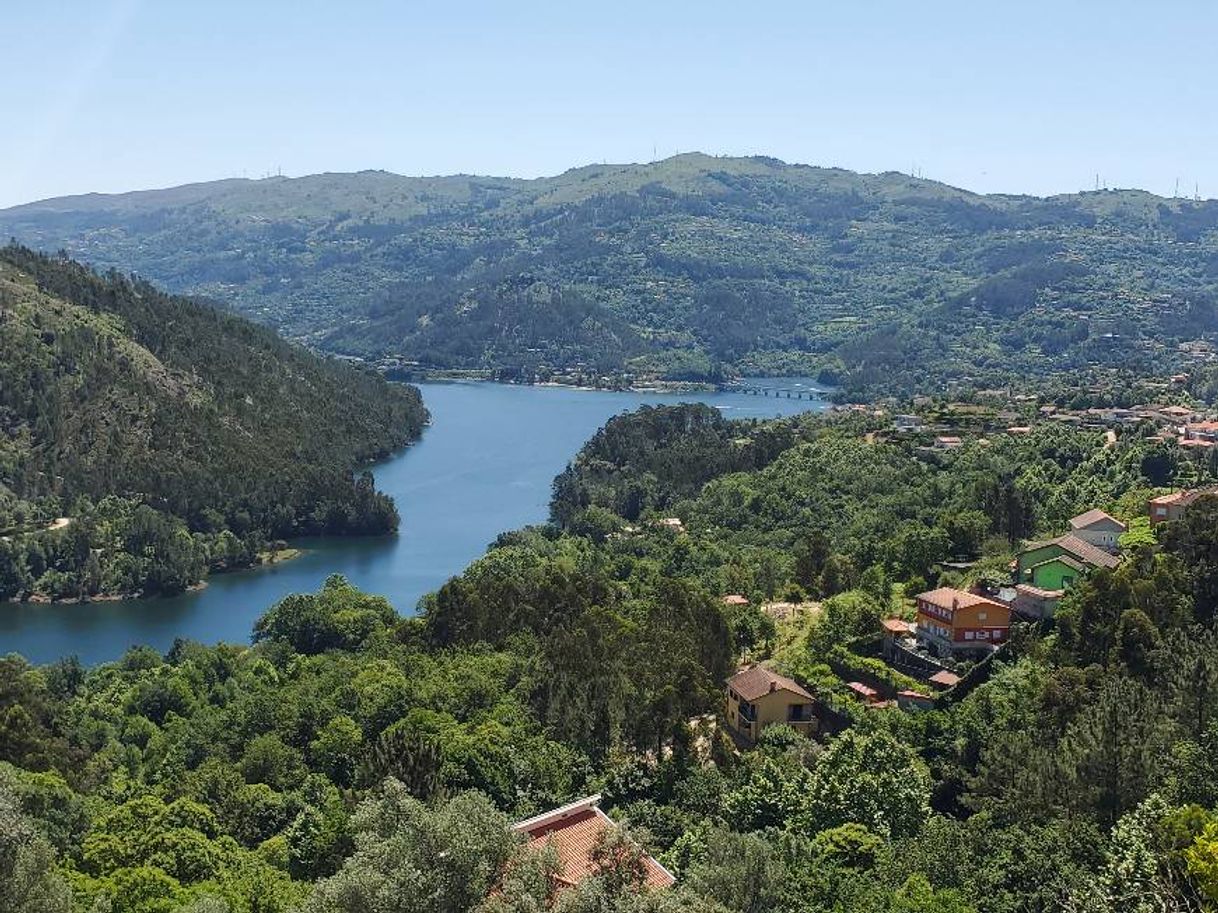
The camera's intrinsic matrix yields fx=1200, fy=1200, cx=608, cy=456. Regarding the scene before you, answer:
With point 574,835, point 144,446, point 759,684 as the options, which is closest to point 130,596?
point 144,446

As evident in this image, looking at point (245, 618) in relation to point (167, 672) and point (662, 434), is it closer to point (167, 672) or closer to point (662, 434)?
point (167, 672)

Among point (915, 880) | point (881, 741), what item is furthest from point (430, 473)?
point (915, 880)

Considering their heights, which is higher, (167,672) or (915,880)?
(915,880)

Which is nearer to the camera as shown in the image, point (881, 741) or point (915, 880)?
point (915, 880)

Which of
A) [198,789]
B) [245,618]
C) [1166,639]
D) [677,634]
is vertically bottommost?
[245,618]

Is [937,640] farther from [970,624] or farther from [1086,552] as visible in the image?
[1086,552]
